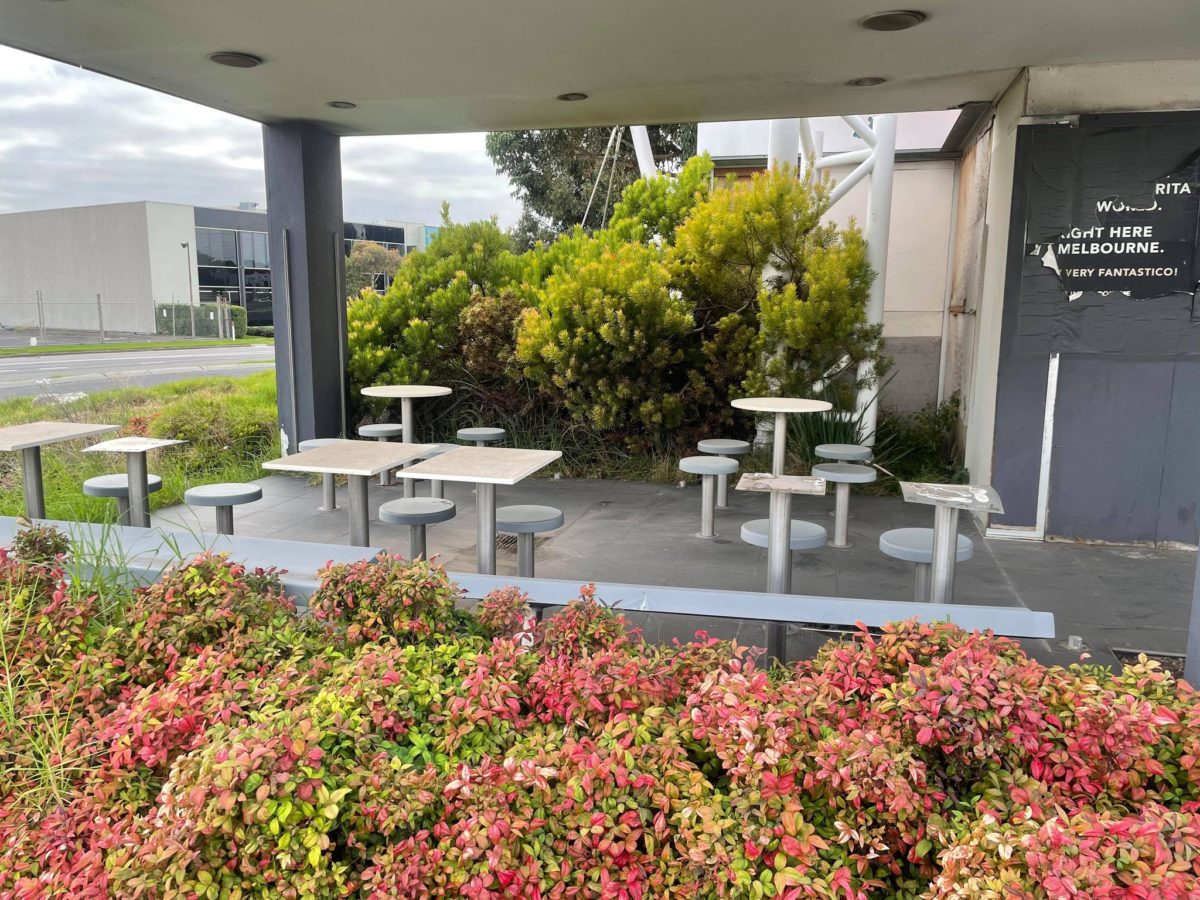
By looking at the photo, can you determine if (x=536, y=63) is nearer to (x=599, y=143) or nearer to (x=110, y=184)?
(x=110, y=184)

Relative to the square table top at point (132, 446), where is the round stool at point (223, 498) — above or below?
below

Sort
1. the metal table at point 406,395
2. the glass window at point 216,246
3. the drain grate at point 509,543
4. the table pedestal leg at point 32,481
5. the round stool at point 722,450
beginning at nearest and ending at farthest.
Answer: the table pedestal leg at point 32,481
the drain grate at point 509,543
the metal table at point 406,395
the round stool at point 722,450
the glass window at point 216,246

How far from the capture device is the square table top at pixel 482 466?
360 centimetres

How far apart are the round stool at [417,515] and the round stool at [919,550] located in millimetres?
2029

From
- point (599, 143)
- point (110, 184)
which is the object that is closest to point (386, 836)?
point (110, 184)

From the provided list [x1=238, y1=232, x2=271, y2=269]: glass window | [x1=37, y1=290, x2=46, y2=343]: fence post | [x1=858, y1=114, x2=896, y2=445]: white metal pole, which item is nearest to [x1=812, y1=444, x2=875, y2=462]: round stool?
[x1=858, y1=114, x2=896, y2=445]: white metal pole

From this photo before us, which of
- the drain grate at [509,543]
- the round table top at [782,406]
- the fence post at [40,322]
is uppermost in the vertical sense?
the fence post at [40,322]

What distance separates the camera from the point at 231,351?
1983cm

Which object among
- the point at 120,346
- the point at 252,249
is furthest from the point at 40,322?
the point at 252,249

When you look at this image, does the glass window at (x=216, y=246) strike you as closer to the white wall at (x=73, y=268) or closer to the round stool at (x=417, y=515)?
the white wall at (x=73, y=268)

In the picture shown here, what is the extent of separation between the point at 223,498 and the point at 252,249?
3611 centimetres

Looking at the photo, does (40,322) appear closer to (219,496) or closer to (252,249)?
(219,496)

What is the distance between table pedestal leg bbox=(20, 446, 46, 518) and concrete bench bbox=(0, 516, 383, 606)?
1.24 m

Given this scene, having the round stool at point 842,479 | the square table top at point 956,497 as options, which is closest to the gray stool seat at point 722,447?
the round stool at point 842,479
